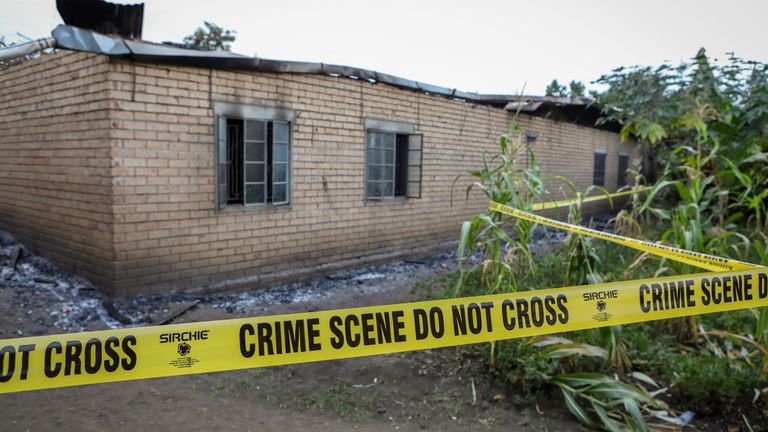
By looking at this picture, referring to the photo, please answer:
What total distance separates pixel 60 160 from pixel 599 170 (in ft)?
45.3

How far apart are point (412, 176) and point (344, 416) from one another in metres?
5.65

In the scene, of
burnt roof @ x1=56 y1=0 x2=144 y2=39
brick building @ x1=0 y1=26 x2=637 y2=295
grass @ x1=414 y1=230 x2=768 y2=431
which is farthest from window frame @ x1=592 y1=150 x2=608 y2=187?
burnt roof @ x1=56 y1=0 x2=144 y2=39

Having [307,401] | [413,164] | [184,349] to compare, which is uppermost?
[413,164]

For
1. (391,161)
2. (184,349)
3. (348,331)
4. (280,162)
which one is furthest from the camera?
(391,161)

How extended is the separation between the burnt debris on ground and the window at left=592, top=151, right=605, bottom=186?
387 inches

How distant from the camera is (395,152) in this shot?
317 inches

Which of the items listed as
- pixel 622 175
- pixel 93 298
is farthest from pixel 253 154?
pixel 622 175

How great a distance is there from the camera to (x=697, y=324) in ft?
12.5

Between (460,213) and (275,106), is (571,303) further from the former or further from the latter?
(460,213)

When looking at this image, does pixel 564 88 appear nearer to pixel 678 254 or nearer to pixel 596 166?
pixel 596 166

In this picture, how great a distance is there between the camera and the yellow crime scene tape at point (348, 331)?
192cm

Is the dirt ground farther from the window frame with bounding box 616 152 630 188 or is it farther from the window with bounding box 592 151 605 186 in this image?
the window frame with bounding box 616 152 630 188

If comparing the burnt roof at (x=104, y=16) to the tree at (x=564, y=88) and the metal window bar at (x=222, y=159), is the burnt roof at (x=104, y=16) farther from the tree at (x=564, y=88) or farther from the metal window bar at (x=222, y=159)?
the tree at (x=564, y=88)

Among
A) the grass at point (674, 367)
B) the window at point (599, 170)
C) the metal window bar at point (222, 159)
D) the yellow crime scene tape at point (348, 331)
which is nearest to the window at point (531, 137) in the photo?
the window at point (599, 170)
